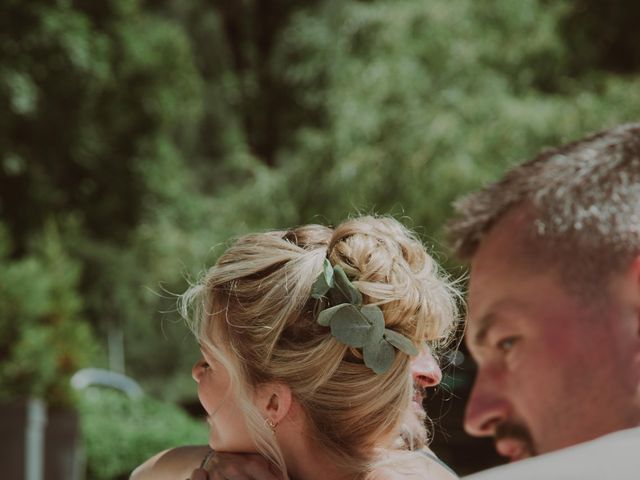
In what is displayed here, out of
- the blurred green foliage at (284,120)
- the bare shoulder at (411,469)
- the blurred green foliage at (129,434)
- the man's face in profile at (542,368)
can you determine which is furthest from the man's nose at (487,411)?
the blurred green foliage at (129,434)

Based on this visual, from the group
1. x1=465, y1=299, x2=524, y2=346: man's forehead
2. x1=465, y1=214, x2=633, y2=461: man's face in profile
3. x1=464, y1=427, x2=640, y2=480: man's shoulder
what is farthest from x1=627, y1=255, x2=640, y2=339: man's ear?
x1=464, y1=427, x2=640, y2=480: man's shoulder

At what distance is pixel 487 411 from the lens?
4.88 feet

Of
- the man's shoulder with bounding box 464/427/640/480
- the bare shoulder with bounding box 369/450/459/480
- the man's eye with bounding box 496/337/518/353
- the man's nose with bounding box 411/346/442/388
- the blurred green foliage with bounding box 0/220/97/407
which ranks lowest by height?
the blurred green foliage with bounding box 0/220/97/407

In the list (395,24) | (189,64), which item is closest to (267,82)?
(189,64)

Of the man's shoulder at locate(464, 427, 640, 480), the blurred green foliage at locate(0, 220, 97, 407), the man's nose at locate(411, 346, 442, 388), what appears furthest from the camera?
the blurred green foliage at locate(0, 220, 97, 407)

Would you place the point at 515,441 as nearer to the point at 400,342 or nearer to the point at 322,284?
the point at 400,342

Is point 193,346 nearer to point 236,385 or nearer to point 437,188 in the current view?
point 437,188

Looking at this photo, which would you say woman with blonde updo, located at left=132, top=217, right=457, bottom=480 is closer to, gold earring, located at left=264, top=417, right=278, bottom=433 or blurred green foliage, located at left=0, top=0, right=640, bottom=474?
gold earring, located at left=264, top=417, right=278, bottom=433

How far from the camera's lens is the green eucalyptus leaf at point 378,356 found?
1661 mm

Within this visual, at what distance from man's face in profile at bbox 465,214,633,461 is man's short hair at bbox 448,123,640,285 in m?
0.07

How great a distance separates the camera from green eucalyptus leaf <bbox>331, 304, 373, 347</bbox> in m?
1.65

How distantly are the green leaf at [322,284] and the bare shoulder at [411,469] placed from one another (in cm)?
30

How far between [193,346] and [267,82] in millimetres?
3779

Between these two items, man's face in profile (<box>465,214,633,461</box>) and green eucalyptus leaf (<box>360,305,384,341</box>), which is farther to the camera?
green eucalyptus leaf (<box>360,305,384,341</box>)
